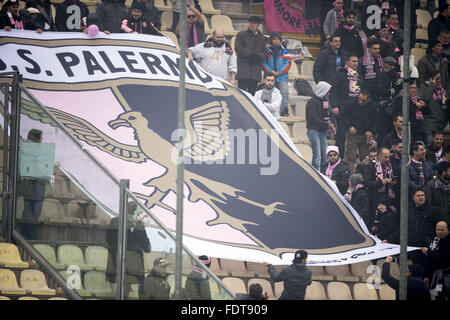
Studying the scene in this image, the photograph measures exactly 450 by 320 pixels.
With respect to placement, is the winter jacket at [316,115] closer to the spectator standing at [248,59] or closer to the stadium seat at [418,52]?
the spectator standing at [248,59]

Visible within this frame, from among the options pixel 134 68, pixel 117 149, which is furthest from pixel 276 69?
pixel 117 149

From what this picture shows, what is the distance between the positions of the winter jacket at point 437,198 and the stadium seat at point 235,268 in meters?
3.00

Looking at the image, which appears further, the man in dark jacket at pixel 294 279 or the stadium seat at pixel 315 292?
the stadium seat at pixel 315 292

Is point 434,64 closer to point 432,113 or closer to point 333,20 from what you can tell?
point 432,113

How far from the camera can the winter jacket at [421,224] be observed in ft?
40.6

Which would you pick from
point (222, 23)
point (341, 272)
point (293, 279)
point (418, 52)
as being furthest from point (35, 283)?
point (418, 52)

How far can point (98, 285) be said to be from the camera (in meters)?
7.89

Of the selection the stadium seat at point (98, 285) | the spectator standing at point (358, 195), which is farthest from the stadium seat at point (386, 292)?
the stadium seat at point (98, 285)

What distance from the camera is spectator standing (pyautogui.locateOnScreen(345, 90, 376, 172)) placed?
1355 cm

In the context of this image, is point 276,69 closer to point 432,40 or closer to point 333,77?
point 333,77

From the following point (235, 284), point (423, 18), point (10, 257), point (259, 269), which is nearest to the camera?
point (10, 257)

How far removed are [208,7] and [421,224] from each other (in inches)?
222

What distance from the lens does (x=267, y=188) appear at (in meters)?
12.1

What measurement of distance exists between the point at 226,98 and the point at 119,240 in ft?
17.3
